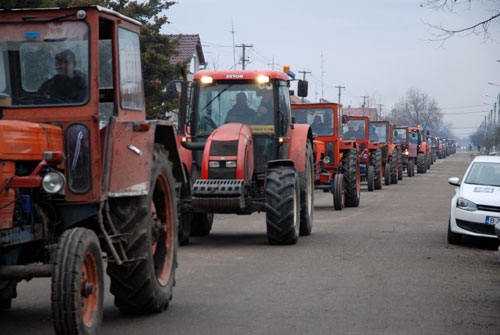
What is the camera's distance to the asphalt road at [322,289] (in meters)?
8.32

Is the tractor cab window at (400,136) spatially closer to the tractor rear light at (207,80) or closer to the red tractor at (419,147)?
the red tractor at (419,147)

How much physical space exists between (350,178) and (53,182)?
17.6 meters

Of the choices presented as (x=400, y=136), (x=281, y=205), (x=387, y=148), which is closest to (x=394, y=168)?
(x=387, y=148)

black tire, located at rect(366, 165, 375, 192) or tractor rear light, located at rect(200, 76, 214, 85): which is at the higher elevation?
tractor rear light, located at rect(200, 76, 214, 85)

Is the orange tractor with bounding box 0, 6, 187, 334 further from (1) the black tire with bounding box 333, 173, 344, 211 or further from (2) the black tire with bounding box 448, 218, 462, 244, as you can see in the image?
(1) the black tire with bounding box 333, 173, 344, 211

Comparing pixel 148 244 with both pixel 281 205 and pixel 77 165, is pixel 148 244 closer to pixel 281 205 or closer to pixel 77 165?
pixel 77 165

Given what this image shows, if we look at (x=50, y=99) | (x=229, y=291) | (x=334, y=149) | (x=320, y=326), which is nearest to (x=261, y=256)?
(x=229, y=291)

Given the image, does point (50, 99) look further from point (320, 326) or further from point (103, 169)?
point (320, 326)

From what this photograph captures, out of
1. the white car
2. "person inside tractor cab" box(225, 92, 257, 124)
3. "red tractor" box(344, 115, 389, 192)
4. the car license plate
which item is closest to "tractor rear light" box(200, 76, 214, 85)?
"person inside tractor cab" box(225, 92, 257, 124)

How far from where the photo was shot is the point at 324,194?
31547mm

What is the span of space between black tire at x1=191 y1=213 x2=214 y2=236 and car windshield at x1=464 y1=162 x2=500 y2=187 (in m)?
4.40

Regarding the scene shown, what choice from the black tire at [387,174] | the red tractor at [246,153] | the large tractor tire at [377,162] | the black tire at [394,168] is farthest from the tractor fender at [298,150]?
the black tire at [394,168]

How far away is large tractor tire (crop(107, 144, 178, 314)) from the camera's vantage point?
26.6 ft

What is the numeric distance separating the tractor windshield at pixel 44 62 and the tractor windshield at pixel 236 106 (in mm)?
7848
